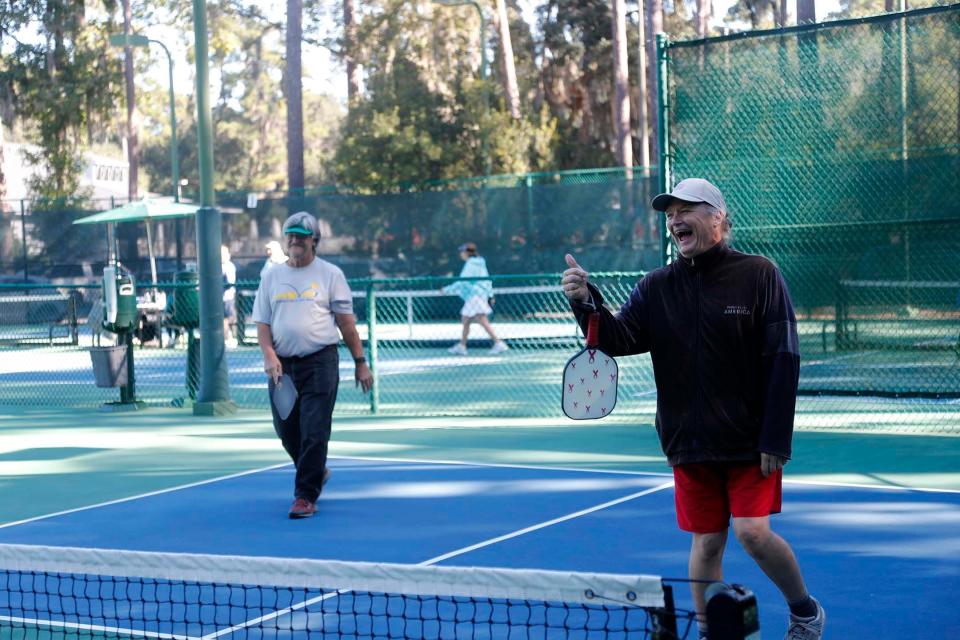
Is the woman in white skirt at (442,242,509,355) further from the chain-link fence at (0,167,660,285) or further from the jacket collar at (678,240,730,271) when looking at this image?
the jacket collar at (678,240,730,271)

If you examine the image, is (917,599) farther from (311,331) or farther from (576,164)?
(576,164)

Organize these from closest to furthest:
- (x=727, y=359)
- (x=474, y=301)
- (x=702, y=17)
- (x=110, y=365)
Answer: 1. (x=727, y=359)
2. (x=110, y=365)
3. (x=474, y=301)
4. (x=702, y=17)

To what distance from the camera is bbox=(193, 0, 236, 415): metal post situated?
1364 centimetres

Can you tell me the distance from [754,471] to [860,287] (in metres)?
7.06

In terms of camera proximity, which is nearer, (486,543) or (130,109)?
(486,543)

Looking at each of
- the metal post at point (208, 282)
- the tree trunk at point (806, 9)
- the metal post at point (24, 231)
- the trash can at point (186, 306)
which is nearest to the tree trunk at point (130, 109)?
the metal post at point (24, 231)

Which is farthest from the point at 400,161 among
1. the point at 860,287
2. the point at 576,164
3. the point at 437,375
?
the point at 860,287

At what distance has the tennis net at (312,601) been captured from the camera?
374cm

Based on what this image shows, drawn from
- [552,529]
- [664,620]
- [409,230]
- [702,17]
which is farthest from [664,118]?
[702,17]

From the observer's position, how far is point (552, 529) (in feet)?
25.7

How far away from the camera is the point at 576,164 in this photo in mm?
40562

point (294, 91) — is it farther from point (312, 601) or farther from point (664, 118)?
point (312, 601)

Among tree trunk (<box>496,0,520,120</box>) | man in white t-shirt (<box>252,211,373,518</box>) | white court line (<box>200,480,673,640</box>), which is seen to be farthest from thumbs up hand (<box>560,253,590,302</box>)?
tree trunk (<box>496,0,520,120</box>)

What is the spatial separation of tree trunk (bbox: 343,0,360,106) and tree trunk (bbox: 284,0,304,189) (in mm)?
3049
